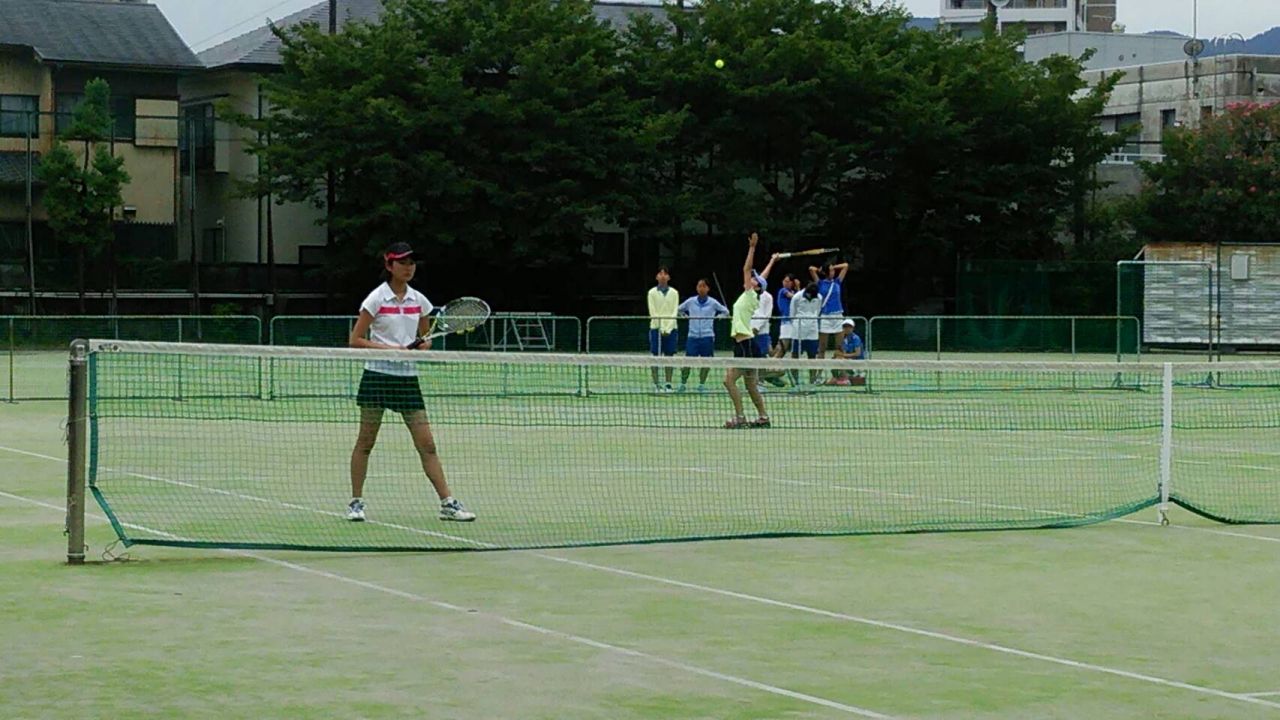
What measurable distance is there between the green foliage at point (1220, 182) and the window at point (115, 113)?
29347 millimetres

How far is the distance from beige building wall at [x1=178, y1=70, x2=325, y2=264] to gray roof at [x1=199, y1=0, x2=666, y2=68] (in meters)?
0.81

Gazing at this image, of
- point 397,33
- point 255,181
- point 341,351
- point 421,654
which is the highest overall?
point 397,33

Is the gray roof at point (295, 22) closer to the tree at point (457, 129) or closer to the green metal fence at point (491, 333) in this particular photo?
the tree at point (457, 129)

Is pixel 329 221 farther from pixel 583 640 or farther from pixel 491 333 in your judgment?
pixel 583 640

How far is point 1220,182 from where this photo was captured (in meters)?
59.5

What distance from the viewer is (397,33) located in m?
51.7

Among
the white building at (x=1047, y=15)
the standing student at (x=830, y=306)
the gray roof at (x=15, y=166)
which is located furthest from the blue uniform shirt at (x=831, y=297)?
the white building at (x=1047, y=15)

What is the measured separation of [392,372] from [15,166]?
141 ft

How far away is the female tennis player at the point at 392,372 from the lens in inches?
496

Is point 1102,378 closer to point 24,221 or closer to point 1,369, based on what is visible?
point 1,369

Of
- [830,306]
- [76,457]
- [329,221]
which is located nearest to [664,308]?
[830,306]

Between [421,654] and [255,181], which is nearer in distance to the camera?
[421,654]

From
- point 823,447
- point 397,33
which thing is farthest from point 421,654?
point 397,33

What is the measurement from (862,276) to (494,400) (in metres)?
33.3
